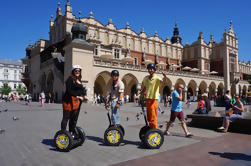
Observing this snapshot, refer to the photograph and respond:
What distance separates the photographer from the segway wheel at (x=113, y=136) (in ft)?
14.7

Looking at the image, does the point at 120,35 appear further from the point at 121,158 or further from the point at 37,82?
the point at 121,158

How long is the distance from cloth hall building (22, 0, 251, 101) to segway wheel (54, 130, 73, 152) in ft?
60.0

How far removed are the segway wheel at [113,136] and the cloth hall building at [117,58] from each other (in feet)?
59.4

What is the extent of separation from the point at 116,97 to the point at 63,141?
1611mm

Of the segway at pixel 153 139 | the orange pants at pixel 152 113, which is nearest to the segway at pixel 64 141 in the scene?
the segway at pixel 153 139

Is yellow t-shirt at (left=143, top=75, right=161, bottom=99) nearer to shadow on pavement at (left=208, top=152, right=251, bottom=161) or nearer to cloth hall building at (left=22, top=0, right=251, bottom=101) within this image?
shadow on pavement at (left=208, top=152, right=251, bottom=161)

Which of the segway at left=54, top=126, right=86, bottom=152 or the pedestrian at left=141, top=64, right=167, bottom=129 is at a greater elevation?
the pedestrian at left=141, top=64, right=167, bottom=129

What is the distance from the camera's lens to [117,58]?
3253cm

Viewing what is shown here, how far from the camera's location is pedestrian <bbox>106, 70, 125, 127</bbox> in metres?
4.80

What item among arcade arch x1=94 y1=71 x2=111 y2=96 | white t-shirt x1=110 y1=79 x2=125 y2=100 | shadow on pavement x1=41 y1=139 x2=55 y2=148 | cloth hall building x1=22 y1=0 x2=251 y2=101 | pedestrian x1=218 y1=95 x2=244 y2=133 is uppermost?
cloth hall building x1=22 y1=0 x2=251 y2=101

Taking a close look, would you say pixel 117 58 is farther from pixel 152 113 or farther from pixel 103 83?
pixel 152 113

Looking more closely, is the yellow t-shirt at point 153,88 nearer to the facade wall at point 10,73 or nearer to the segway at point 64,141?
the segway at point 64,141

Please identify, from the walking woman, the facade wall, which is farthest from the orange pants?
the facade wall

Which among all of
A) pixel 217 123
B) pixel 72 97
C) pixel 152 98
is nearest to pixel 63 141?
pixel 72 97
